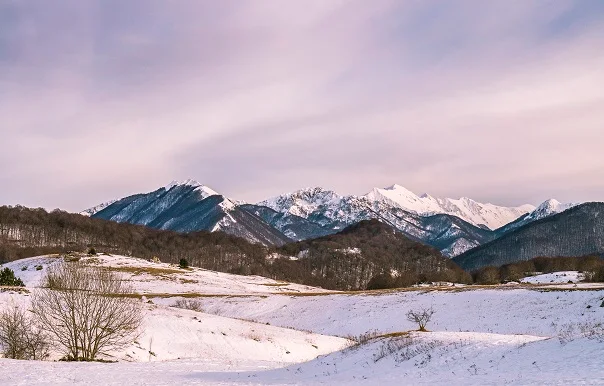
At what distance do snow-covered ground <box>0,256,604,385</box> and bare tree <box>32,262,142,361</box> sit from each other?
230cm

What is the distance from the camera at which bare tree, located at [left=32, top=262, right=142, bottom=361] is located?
40.7m

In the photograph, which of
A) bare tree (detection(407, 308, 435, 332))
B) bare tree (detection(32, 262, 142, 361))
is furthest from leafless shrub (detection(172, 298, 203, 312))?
bare tree (detection(407, 308, 435, 332))

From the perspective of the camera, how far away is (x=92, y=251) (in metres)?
138

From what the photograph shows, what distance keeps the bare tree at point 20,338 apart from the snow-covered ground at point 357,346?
5.63 meters

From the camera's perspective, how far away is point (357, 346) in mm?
34344

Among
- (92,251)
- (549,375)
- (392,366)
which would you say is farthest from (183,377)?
(92,251)

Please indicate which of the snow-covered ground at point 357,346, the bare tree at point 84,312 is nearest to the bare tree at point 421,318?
the snow-covered ground at point 357,346

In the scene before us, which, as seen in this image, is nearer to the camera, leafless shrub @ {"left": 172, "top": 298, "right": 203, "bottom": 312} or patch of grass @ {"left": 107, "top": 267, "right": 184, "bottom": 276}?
leafless shrub @ {"left": 172, "top": 298, "right": 203, "bottom": 312}

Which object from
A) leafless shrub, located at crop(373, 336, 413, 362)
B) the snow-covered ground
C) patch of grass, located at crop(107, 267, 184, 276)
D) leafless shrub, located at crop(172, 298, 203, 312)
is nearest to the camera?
the snow-covered ground

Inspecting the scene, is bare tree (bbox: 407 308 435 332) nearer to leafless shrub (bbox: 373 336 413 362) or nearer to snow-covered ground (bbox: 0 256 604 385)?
snow-covered ground (bbox: 0 256 604 385)

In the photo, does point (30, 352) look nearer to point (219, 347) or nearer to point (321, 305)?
point (219, 347)

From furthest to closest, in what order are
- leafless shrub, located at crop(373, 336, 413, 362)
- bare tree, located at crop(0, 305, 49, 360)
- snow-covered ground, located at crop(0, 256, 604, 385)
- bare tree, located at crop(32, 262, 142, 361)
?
bare tree, located at crop(32, 262, 142, 361), bare tree, located at crop(0, 305, 49, 360), leafless shrub, located at crop(373, 336, 413, 362), snow-covered ground, located at crop(0, 256, 604, 385)

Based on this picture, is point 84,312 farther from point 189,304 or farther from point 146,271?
point 146,271

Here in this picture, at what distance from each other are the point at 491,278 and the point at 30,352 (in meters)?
128
